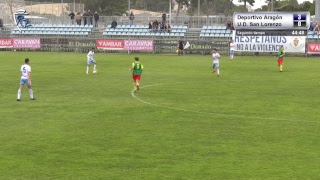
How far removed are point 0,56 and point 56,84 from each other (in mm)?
25509

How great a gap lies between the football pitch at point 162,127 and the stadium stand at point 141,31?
1087 inches

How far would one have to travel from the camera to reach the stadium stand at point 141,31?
224 ft

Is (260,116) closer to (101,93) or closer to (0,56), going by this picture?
(101,93)

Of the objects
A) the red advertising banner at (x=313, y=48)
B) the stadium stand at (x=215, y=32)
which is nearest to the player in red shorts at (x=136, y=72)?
the red advertising banner at (x=313, y=48)

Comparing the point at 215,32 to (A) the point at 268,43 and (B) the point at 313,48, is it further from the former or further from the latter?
(B) the point at 313,48

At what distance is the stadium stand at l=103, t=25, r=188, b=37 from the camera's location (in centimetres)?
6831

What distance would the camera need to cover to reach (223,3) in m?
137

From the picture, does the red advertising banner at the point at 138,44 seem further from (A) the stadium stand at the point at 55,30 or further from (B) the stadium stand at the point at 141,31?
(A) the stadium stand at the point at 55,30

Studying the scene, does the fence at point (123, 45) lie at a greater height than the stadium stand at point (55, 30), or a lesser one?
lesser

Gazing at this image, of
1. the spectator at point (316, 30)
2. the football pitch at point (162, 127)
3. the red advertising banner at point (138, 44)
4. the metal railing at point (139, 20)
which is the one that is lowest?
the football pitch at point (162, 127)

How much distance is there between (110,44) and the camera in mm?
65938

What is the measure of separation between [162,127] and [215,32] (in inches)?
1885

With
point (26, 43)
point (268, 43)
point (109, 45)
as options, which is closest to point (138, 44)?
point (109, 45)

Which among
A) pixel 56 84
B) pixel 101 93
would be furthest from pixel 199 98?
pixel 56 84
